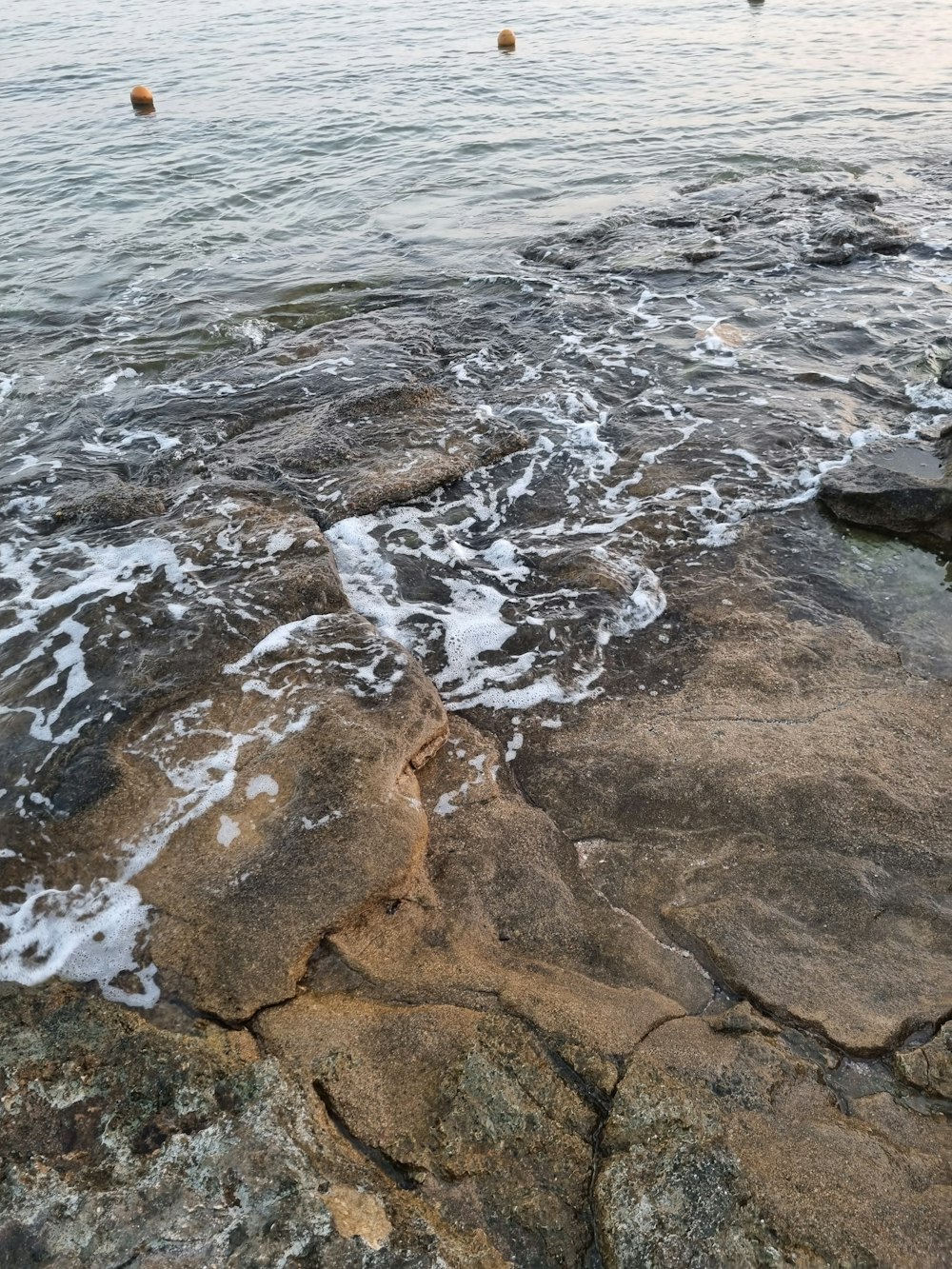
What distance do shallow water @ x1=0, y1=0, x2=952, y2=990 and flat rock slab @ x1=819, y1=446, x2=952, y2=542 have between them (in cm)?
25

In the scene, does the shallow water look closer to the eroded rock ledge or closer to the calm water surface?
the calm water surface

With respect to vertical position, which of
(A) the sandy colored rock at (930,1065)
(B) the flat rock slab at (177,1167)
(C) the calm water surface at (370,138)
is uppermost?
(C) the calm water surface at (370,138)

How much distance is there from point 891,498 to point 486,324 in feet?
16.3

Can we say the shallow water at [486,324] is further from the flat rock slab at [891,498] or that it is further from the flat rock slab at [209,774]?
the flat rock slab at [891,498]

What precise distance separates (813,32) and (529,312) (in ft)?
59.4

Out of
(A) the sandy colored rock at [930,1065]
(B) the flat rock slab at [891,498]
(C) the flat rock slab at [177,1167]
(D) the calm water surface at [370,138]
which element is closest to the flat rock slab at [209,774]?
(C) the flat rock slab at [177,1167]

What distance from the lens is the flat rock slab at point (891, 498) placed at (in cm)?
545

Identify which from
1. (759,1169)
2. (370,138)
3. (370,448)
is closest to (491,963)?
(759,1169)

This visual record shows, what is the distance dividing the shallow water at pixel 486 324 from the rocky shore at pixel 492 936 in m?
0.14

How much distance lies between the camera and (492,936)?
3.34 meters

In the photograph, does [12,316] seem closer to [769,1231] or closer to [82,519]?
[82,519]

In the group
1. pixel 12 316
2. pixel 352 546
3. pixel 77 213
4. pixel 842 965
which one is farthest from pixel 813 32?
pixel 842 965

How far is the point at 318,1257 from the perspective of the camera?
7.36ft

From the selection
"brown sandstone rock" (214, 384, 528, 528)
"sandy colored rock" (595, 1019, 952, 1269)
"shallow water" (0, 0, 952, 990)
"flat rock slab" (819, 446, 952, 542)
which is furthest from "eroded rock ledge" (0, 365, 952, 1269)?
"brown sandstone rock" (214, 384, 528, 528)
